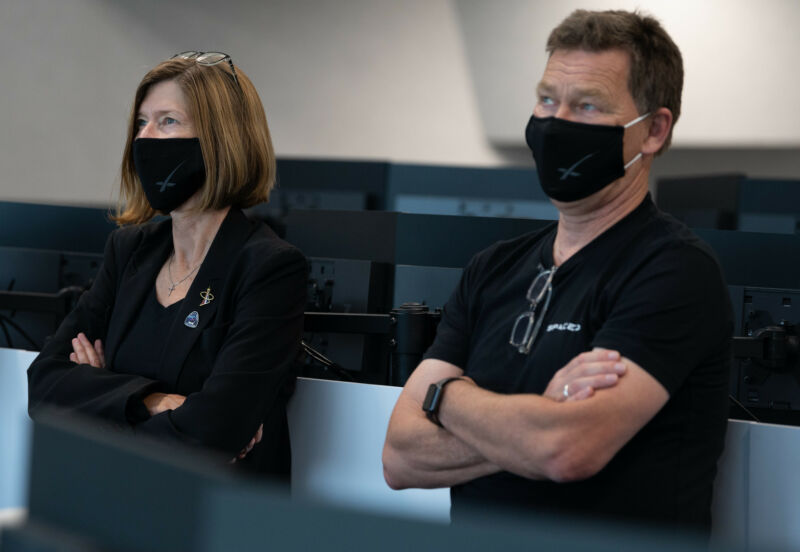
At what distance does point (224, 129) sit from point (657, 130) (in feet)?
2.78

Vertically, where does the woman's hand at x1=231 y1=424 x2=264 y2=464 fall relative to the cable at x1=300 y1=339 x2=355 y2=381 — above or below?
below

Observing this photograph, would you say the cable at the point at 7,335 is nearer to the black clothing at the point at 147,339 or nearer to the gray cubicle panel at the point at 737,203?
the black clothing at the point at 147,339

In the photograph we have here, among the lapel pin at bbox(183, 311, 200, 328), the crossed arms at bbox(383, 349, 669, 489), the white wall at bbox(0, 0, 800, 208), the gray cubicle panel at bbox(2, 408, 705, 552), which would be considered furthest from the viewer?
the white wall at bbox(0, 0, 800, 208)

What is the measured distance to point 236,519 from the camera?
19.4 inches

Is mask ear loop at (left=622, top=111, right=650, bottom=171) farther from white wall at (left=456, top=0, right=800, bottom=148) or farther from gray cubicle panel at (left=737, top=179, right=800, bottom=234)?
white wall at (left=456, top=0, right=800, bottom=148)

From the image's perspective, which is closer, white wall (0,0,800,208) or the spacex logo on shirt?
the spacex logo on shirt

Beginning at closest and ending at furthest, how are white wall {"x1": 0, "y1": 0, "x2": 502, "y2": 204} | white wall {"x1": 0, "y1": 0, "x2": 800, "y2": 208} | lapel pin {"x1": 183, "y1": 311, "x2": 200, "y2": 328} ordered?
lapel pin {"x1": 183, "y1": 311, "x2": 200, "y2": 328} < white wall {"x1": 0, "y1": 0, "x2": 800, "y2": 208} < white wall {"x1": 0, "y1": 0, "x2": 502, "y2": 204}

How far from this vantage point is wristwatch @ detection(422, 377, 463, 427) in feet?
4.57

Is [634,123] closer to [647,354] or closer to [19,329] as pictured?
[647,354]

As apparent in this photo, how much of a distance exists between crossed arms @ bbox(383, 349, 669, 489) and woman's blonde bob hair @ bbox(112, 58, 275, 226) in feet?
2.29

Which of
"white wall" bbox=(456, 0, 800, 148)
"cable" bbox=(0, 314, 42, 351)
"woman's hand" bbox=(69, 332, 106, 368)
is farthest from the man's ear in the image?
"white wall" bbox=(456, 0, 800, 148)

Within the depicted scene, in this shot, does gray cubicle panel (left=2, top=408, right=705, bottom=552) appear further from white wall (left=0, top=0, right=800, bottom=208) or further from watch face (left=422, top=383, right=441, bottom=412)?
white wall (left=0, top=0, right=800, bottom=208)

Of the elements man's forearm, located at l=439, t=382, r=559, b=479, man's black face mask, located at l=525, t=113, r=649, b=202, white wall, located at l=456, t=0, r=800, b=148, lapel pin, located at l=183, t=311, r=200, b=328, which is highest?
white wall, located at l=456, t=0, r=800, b=148

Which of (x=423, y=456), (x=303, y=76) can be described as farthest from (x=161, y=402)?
(x=303, y=76)
